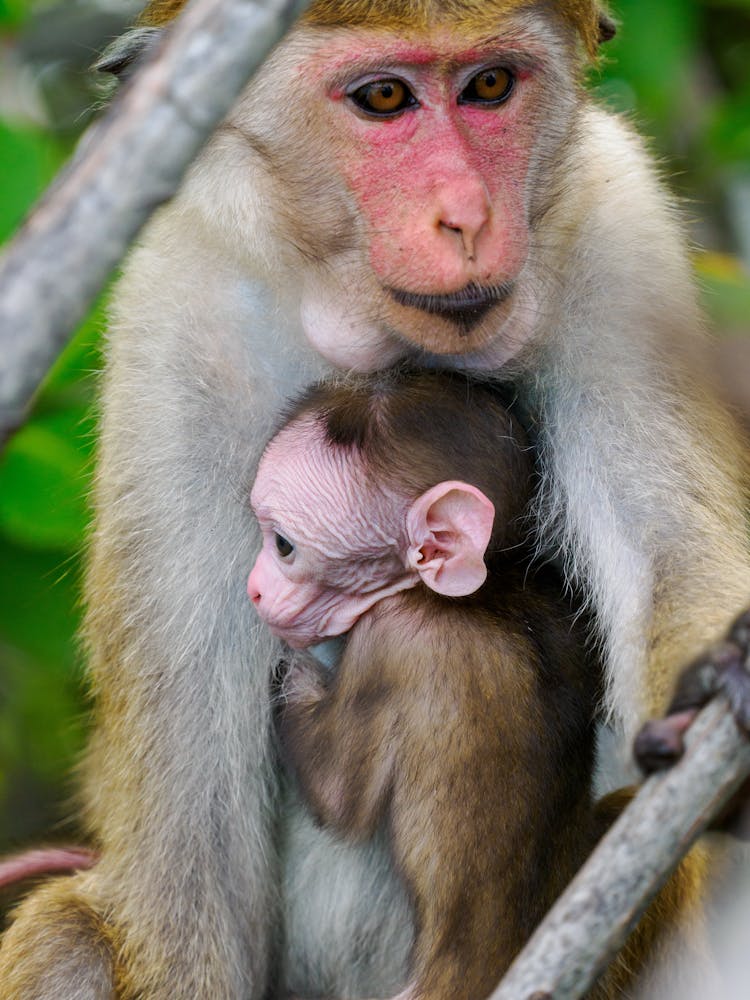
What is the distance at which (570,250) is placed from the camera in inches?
144

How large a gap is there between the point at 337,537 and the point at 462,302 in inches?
28.7

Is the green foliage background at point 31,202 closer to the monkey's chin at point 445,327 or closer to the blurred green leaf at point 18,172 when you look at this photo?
the blurred green leaf at point 18,172

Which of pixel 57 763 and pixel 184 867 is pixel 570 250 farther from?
pixel 57 763

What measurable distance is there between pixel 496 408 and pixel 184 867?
4.83ft

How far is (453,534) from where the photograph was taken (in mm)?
3496

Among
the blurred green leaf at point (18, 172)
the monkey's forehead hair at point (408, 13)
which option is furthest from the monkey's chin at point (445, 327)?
the blurred green leaf at point (18, 172)

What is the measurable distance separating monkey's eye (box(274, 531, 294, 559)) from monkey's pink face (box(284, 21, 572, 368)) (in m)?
0.61

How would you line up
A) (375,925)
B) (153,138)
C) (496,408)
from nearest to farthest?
(153,138) < (496,408) < (375,925)

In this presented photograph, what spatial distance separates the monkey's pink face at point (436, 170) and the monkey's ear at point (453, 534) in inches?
13.7

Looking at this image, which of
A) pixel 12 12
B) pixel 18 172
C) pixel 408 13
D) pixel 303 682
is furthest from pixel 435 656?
pixel 12 12

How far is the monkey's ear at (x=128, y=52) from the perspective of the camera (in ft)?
12.3

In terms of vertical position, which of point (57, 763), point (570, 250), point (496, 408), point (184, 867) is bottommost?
point (57, 763)

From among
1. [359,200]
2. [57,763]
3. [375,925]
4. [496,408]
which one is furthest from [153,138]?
[57,763]

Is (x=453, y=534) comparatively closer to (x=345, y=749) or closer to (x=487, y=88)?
(x=345, y=749)
